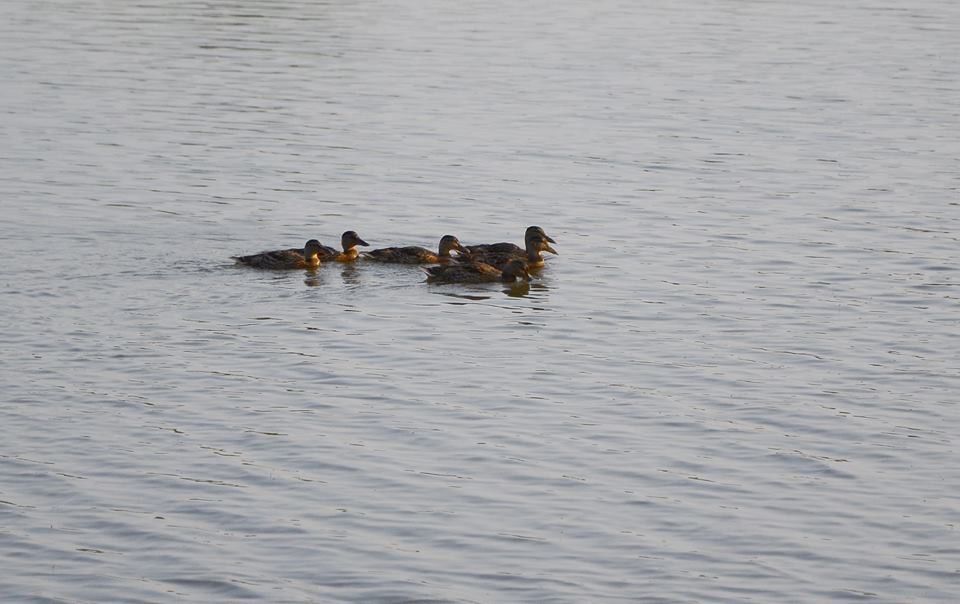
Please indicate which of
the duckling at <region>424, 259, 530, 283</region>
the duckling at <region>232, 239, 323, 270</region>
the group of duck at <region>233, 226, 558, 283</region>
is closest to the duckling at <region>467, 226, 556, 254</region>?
the group of duck at <region>233, 226, 558, 283</region>

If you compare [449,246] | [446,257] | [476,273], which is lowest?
[476,273]

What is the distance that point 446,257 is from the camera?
58.1ft

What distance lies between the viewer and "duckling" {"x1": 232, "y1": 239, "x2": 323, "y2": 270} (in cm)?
1700

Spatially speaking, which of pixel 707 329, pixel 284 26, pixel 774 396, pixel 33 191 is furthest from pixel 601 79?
pixel 774 396

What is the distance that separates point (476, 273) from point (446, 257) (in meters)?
0.46

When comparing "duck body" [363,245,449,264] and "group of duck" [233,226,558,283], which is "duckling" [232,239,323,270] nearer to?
"group of duck" [233,226,558,283]

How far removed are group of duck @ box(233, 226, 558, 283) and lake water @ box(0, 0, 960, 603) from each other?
0.18 m

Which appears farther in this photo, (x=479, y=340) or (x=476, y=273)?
(x=476, y=273)

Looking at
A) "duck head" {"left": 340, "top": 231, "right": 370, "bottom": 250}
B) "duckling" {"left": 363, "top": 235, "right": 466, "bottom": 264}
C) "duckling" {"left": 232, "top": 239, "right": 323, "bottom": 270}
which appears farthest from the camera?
"duck head" {"left": 340, "top": 231, "right": 370, "bottom": 250}

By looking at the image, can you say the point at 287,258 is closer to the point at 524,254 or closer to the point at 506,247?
the point at 506,247

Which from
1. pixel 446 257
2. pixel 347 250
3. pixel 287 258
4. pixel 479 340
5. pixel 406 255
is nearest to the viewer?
pixel 479 340

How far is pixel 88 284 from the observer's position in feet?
53.2

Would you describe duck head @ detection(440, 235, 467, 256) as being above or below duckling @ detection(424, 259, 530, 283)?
above

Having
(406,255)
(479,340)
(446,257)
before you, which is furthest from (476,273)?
(479,340)
